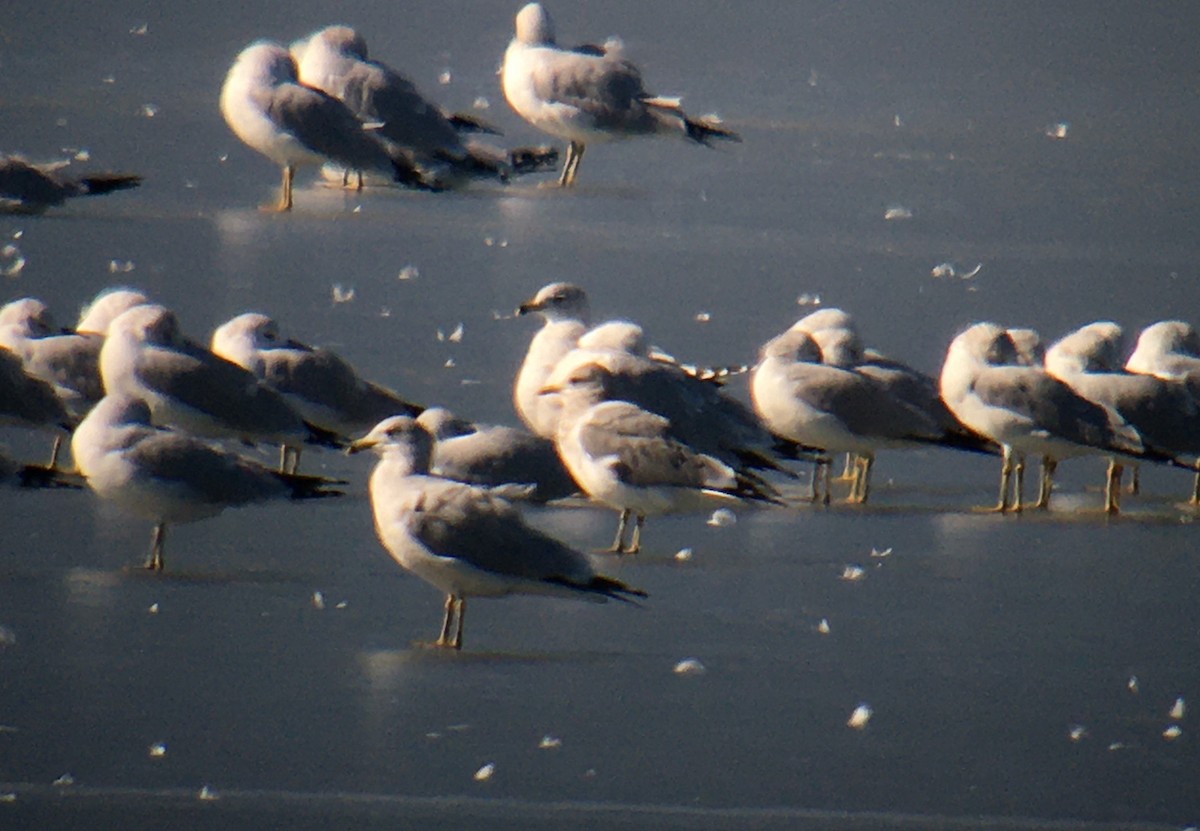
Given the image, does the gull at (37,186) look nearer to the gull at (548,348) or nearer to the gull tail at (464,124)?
the gull tail at (464,124)

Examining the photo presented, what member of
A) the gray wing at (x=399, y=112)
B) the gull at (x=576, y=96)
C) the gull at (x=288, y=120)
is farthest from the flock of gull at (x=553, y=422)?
the gull at (x=576, y=96)

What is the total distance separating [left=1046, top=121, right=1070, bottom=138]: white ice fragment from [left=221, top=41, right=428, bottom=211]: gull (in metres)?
6.11

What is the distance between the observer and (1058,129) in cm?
1816

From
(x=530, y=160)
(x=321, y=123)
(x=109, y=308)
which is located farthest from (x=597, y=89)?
(x=109, y=308)

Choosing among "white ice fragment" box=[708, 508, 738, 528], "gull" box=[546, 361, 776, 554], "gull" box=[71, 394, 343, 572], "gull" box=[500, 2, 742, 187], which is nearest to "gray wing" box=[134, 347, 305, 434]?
"gull" box=[71, 394, 343, 572]

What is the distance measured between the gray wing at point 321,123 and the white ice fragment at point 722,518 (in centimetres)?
590

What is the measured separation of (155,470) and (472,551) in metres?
1.16

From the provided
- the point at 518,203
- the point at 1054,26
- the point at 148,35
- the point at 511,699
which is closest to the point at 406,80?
the point at 518,203

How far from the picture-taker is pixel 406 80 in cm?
1495

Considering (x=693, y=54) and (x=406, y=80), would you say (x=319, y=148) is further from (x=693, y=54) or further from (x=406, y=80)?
(x=693, y=54)

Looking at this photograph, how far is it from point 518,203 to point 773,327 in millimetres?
3521

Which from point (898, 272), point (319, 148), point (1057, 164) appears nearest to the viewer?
point (898, 272)

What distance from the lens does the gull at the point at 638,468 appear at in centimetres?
757

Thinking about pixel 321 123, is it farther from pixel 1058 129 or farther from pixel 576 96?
pixel 1058 129
